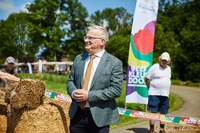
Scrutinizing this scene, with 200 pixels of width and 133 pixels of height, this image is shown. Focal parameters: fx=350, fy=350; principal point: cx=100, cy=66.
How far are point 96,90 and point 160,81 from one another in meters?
4.07

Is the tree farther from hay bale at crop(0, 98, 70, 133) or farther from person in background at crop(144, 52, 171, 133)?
hay bale at crop(0, 98, 70, 133)

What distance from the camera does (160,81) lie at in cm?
762

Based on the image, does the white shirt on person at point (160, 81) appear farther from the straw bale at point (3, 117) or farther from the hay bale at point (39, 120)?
the straw bale at point (3, 117)

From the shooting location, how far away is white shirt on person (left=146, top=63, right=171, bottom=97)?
759 cm

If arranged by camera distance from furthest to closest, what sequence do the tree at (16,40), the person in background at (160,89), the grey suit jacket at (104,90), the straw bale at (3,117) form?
the tree at (16,40), the person in background at (160,89), the straw bale at (3,117), the grey suit jacket at (104,90)

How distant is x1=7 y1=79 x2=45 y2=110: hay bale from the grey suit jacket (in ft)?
5.63

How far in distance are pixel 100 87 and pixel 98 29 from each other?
0.66 metres

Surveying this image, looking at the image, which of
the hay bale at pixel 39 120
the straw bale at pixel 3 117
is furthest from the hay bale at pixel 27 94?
the straw bale at pixel 3 117

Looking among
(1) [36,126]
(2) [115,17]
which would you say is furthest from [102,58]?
(2) [115,17]

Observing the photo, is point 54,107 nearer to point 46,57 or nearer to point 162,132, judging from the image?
point 162,132

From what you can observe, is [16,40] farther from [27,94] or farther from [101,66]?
[101,66]

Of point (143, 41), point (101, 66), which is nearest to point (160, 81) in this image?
point (143, 41)

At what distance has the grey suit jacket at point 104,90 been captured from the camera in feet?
12.3

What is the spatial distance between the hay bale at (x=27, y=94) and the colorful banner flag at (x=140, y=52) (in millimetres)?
5848
